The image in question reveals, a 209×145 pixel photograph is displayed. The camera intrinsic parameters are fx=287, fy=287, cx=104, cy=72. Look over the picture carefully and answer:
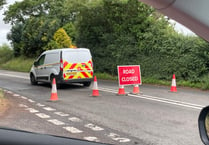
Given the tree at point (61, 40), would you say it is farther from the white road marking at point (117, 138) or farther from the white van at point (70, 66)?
the white road marking at point (117, 138)

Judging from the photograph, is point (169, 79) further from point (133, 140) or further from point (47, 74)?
point (133, 140)

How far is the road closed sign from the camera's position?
11.4 m

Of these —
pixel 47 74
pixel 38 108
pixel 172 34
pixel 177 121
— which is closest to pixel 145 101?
pixel 177 121

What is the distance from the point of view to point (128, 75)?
11586 mm

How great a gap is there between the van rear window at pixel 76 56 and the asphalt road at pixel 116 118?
124 inches

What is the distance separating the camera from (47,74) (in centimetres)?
1459

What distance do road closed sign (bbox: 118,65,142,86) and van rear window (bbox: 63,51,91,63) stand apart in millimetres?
2884

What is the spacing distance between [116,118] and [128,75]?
4.55m

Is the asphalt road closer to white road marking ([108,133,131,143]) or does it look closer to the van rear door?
white road marking ([108,133,131,143])

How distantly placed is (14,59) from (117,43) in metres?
29.2

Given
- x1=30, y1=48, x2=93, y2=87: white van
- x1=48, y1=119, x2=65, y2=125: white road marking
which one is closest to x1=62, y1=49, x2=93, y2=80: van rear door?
x1=30, y1=48, x2=93, y2=87: white van

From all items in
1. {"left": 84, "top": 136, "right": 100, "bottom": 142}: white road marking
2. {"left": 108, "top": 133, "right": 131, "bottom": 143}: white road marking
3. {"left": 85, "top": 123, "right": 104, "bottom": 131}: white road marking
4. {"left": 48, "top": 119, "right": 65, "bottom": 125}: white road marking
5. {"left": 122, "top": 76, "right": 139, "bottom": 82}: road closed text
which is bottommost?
{"left": 108, "top": 133, "right": 131, "bottom": 143}: white road marking

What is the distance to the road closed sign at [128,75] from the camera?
11.4 m

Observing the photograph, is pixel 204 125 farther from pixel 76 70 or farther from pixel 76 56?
pixel 76 56
